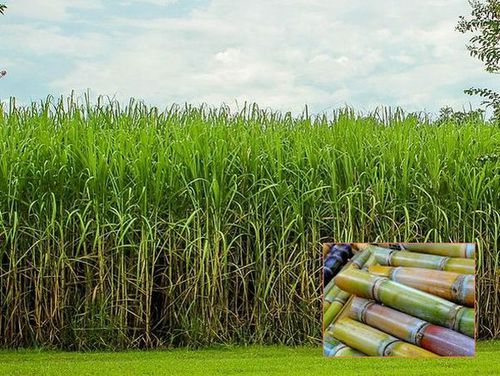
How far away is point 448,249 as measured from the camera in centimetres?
399

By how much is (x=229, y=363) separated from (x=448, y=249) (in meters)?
1.39

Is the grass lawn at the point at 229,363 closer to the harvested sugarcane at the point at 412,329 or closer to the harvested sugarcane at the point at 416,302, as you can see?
Result: the harvested sugarcane at the point at 412,329

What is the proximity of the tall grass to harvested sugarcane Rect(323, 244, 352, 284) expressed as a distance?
998 millimetres

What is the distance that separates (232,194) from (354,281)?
1574 millimetres

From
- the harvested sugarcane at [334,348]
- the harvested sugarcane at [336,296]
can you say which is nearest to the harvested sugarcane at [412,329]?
the harvested sugarcane at [336,296]

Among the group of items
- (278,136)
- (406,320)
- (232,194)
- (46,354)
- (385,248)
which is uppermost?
(278,136)

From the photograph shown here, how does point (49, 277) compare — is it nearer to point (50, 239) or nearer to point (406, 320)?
point (50, 239)

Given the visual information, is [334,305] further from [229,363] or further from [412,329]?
[229,363]

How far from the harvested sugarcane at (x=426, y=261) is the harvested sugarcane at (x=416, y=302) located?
148 mm

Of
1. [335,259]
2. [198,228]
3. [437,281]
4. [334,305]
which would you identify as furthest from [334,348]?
[198,228]

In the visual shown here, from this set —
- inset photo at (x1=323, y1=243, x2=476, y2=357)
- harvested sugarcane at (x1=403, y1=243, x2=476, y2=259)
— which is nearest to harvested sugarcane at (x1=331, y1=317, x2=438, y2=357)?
inset photo at (x1=323, y1=243, x2=476, y2=357)

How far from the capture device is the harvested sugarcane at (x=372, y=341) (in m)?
3.80

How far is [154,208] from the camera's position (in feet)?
17.0

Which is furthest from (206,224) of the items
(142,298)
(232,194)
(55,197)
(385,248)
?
(385,248)
